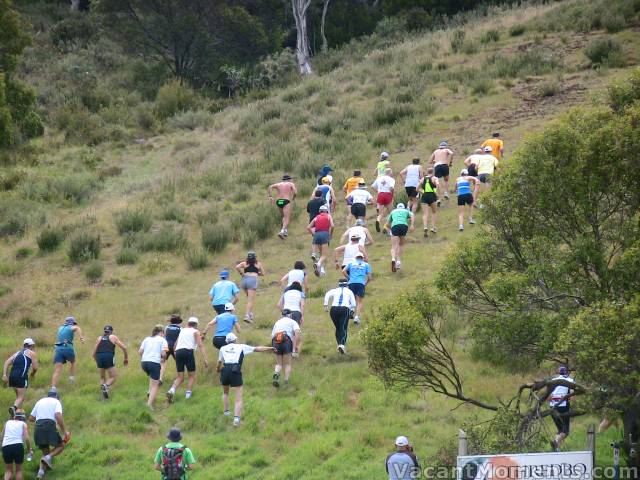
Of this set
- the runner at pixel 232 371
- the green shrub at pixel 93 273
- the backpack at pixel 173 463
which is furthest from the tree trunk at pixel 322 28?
the backpack at pixel 173 463

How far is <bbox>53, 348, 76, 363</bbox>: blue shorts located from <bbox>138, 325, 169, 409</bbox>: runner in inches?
78.5

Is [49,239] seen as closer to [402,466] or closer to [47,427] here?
[47,427]

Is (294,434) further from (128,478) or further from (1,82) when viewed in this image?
(1,82)

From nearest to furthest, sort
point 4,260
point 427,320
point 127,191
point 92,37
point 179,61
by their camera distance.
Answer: point 427,320 < point 4,260 < point 127,191 < point 179,61 < point 92,37

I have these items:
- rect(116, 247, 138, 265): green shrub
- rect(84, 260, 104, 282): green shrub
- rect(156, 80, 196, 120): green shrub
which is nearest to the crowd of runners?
rect(84, 260, 104, 282): green shrub

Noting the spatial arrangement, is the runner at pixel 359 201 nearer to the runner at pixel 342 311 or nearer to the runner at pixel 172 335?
the runner at pixel 342 311

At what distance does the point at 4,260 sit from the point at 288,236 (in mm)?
7900

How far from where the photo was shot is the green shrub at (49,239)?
28.0 meters

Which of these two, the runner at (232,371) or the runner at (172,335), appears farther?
the runner at (172,335)

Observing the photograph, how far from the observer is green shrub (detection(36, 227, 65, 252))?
27953 millimetres

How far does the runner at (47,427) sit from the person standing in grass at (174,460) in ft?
9.69

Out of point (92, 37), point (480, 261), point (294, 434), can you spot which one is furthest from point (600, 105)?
point (92, 37)

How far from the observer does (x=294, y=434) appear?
16.3 meters

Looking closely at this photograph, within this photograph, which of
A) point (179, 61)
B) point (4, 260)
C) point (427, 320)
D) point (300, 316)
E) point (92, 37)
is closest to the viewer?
point (427, 320)
